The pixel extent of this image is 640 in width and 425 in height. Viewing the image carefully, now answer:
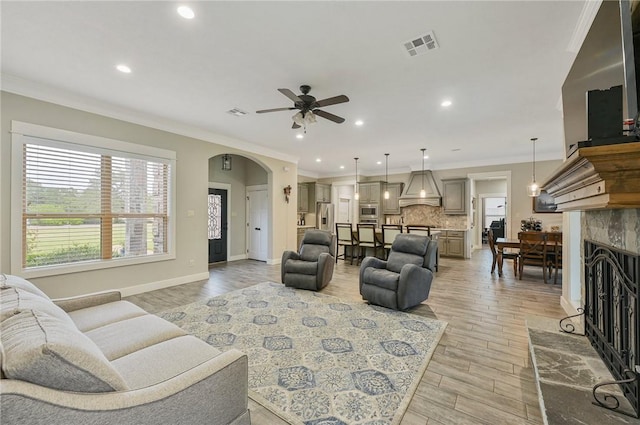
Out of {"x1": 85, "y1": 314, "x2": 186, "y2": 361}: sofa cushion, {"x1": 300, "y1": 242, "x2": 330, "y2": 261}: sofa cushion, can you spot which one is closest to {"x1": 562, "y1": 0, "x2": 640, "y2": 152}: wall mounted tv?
{"x1": 85, "y1": 314, "x2": 186, "y2": 361}: sofa cushion

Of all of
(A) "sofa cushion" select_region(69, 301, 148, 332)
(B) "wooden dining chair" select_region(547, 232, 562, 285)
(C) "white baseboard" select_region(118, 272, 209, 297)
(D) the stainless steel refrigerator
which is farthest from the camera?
(D) the stainless steel refrigerator

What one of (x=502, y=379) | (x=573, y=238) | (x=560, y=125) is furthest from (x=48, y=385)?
(x=560, y=125)

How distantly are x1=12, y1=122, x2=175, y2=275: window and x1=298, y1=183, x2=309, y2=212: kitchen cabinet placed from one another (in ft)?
16.9

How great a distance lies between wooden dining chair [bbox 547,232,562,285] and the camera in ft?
16.1

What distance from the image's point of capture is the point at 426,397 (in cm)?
192

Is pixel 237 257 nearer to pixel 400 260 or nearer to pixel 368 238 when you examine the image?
pixel 368 238

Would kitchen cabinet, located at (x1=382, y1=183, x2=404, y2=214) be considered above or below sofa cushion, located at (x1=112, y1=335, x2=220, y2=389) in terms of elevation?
above

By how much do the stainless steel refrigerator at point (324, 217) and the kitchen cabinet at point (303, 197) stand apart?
0.44 m

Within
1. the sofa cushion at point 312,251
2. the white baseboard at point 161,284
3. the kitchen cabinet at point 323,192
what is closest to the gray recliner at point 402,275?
the sofa cushion at point 312,251

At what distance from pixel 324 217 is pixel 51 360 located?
343 inches

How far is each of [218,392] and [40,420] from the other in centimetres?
63

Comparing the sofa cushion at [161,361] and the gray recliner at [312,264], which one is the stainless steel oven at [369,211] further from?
the sofa cushion at [161,361]

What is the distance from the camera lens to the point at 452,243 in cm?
774

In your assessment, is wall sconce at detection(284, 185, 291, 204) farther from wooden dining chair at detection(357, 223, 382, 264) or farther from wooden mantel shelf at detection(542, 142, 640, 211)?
wooden mantel shelf at detection(542, 142, 640, 211)
